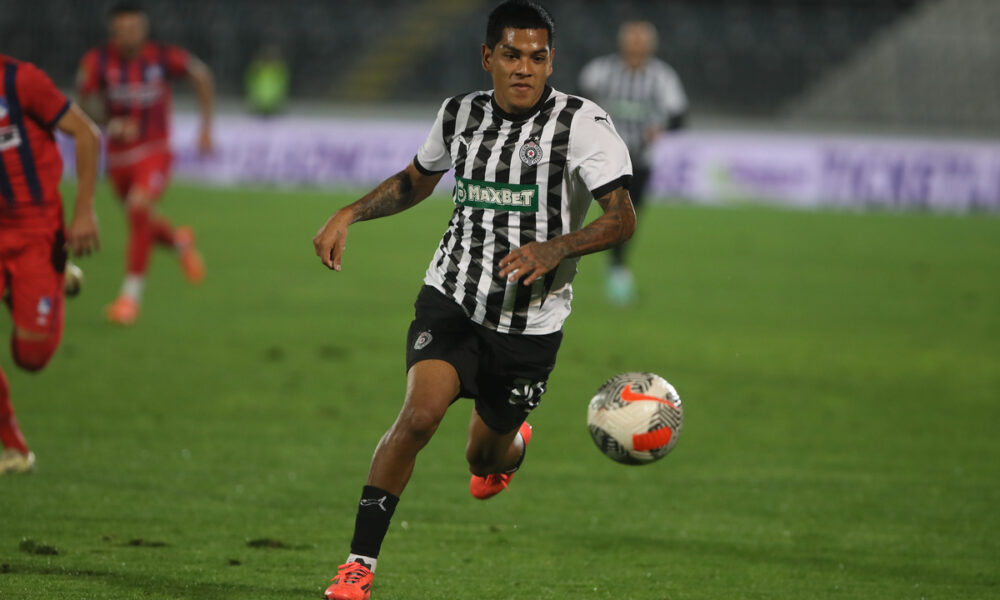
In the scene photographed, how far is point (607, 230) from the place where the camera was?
14.6 feet

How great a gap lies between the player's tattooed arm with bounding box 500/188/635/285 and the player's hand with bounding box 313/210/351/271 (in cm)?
60

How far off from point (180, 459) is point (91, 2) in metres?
26.2

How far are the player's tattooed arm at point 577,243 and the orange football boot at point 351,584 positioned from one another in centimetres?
111

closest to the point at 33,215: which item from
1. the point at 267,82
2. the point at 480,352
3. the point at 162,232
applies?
the point at 480,352

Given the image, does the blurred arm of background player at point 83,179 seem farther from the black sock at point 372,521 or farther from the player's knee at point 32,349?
the black sock at point 372,521

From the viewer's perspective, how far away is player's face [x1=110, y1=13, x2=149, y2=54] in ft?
35.1

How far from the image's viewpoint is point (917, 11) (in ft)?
103

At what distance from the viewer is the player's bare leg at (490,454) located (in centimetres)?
520

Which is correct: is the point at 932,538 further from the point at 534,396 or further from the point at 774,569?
the point at 534,396

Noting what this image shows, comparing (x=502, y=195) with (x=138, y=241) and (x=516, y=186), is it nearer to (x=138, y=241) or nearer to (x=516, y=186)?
(x=516, y=186)

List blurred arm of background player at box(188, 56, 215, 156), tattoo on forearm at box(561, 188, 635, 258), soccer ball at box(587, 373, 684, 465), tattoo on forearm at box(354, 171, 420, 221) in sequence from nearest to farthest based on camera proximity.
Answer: tattoo on forearm at box(561, 188, 635, 258)
tattoo on forearm at box(354, 171, 420, 221)
soccer ball at box(587, 373, 684, 465)
blurred arm of background player at box(188, 56, 215, 156)

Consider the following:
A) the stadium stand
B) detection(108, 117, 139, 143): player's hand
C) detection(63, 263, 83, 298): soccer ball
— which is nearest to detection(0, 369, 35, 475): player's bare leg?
detection(63, 263, 83, 298): soccer ball

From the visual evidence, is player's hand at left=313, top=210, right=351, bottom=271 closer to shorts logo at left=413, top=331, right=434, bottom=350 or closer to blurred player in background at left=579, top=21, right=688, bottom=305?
shorts logo at left=413, top=331, right=434, bottom=350

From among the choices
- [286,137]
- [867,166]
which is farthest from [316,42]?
[867,166]
